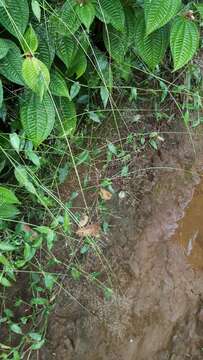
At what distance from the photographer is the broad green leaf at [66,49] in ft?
4.32

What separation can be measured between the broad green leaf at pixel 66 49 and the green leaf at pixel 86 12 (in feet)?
0.35

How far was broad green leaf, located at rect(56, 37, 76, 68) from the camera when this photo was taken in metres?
1.32

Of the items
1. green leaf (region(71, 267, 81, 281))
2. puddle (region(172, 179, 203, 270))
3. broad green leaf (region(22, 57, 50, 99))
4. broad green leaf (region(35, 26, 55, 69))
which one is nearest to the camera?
broad green leaf (region(22, 57, 50, 99))

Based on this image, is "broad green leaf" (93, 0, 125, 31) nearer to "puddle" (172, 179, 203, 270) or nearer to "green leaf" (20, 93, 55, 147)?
"green leaf" (20, 93, 55, 147)

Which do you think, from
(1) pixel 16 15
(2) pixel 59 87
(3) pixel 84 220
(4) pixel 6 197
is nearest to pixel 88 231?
(3) pixel 84 220

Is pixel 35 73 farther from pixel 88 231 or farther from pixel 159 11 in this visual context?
pixel 88 231

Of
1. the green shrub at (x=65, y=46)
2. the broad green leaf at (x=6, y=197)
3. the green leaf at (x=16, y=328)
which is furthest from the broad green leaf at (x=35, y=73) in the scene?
the green leaf at (x=16, y=328)

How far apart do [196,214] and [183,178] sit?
14 cm

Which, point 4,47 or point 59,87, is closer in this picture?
point 4,47

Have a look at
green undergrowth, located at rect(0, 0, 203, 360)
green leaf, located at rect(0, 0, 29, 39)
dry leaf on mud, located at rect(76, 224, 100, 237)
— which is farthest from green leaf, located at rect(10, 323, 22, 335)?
green leaf, located at rect(0, 0, 29, 39)

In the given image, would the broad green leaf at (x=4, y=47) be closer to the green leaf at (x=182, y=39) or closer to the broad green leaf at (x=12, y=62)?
the broad green leaf at (x=12, y=62)

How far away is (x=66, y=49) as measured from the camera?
1321 millimetres

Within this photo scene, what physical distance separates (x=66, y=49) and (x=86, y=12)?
5.1 inches

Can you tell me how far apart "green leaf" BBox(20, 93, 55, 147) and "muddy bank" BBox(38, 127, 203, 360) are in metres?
0.49
